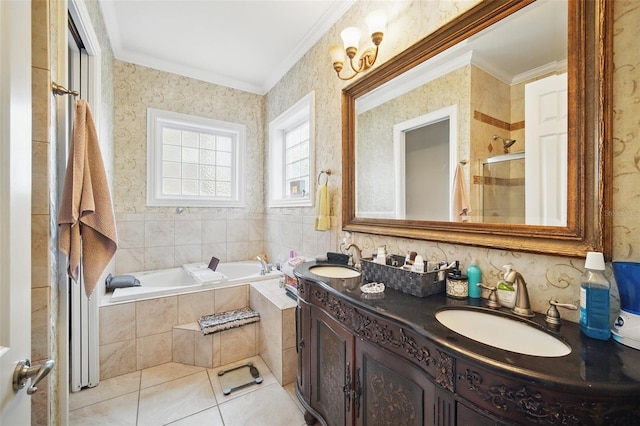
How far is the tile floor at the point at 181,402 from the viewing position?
1.61 metres

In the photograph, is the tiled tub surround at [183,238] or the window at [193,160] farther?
the window at [193,160]

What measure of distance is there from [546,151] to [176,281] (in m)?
3.19

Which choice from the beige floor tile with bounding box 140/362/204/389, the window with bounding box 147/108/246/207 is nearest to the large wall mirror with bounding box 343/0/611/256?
the beige floor tile with bounding box 140/362/204/389

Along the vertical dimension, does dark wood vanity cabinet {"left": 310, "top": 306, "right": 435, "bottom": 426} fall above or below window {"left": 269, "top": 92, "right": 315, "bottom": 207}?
below

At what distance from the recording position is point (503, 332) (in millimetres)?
949

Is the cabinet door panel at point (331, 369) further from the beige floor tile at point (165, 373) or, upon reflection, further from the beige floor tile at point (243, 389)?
the beige floor tile at point (165, 373)

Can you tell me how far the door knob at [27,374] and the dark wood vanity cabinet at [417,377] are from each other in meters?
0.93

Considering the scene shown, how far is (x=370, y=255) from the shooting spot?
177 cm

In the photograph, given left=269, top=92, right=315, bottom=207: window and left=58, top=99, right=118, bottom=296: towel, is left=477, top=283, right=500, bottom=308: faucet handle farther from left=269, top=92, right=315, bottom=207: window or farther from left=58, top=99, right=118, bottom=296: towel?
left=58, top=99, right=118, bottom=296: towel

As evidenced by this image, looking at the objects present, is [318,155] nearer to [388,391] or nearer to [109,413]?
[388,391]

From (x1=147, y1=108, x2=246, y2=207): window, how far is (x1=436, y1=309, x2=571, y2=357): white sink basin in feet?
9.36

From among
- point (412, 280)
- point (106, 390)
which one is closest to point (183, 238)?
point (106, 390)

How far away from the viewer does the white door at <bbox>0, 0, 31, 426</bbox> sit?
0.56m

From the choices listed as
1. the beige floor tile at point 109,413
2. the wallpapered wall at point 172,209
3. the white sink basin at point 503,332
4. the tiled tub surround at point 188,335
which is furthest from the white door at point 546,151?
the wallpapered wall at point 172,209
